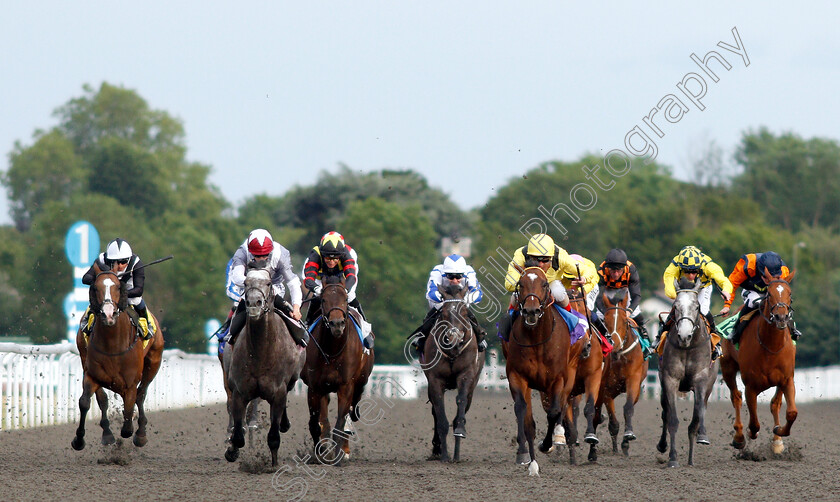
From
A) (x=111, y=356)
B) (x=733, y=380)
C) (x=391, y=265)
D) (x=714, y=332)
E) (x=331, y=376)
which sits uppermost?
(x=391, y=265)

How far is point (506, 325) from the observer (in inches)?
434

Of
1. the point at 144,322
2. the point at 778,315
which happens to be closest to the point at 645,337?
the point at 778,315

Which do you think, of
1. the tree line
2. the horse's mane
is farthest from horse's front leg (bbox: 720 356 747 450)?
the tree line

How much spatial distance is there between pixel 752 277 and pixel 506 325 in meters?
3.40

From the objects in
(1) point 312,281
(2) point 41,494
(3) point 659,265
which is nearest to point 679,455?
(1) point 312,281

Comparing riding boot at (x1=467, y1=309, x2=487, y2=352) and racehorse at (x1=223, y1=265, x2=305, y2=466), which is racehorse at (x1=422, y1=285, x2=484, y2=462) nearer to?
riding boot at (x1=467, y1=309, x2=487, y2=352)

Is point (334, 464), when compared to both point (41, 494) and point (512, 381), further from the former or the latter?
point (41, 494)

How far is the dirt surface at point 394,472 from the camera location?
9.03 m

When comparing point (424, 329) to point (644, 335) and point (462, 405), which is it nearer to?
point (462, 405)

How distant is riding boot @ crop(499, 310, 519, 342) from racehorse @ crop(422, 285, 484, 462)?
44.5 inches

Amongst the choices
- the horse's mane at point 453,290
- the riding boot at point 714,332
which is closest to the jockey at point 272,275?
the horse's mane at point 453,290

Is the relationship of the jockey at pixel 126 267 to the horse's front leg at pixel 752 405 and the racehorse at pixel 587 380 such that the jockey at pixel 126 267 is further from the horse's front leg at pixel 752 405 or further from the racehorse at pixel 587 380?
the horse's front leg at pixel 752 405

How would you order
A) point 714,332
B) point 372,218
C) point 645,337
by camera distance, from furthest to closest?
point 372,218 → point 645,337 → point 714,332

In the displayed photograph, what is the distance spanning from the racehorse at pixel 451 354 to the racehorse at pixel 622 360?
1.41m
